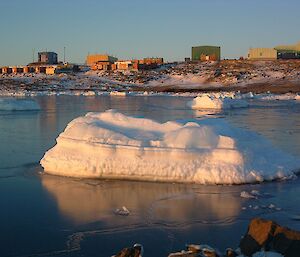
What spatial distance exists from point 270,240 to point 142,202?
2.92m

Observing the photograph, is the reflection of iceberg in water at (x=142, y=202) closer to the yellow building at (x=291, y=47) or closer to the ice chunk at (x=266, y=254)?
the ice chunk at (x=266, y=254)

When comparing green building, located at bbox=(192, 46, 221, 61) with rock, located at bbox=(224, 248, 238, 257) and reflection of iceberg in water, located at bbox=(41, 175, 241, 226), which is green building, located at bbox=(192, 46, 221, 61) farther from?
rock, located at bbox=(224, 248, 238, 257)

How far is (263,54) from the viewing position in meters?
105

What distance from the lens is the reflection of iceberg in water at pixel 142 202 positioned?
6770 millimetres

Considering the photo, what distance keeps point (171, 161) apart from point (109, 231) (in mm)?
2929

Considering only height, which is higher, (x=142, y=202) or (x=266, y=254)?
(x=266, y=254)

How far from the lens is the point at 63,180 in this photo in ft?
29.9

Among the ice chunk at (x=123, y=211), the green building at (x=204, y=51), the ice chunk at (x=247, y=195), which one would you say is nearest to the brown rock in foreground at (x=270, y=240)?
the ice chunk at (x=123, y=211)

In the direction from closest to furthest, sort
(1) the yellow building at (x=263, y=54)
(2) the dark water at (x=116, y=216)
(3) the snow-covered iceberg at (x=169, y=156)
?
(2) the dark water at (x=116, y=216), (3) the snow-covered iceberg at (x=169, y=156), (1) the yellow building at (x=263, y=54)

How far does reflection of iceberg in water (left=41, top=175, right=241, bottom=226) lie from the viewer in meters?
Result: 6.77

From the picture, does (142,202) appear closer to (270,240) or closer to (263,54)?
(270,240)

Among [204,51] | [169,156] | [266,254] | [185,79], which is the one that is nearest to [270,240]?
[266,254]

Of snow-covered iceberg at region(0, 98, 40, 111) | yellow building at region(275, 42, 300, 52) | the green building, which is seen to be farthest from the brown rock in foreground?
the green building

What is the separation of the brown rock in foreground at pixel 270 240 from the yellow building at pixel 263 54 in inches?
A: 4014
